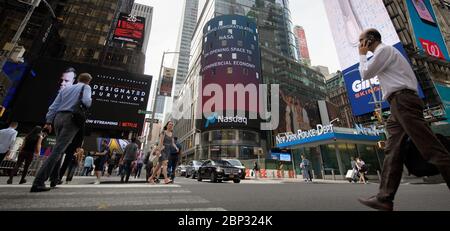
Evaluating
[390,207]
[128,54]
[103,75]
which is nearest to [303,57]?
[128,54]

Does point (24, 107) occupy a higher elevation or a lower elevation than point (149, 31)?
lower

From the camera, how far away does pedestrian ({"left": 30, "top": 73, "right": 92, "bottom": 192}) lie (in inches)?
132

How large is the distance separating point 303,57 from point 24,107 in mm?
110077

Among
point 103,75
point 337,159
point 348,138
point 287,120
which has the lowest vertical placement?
point 337,159

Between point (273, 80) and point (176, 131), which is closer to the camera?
point (273, 80)

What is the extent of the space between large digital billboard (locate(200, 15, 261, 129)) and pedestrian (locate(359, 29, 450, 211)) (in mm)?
41351

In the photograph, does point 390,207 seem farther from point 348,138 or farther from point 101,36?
point 101,36

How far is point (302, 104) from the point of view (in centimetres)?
5659

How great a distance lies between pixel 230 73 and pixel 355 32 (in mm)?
23429

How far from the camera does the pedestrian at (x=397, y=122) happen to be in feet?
6.41

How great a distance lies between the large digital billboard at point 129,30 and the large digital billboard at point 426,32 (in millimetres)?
36770

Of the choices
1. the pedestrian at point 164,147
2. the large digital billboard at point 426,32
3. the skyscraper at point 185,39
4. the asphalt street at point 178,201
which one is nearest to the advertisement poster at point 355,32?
the large digital billboard at point 426,32

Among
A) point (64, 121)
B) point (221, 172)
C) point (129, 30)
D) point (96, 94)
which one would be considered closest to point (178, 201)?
point (64, 121)

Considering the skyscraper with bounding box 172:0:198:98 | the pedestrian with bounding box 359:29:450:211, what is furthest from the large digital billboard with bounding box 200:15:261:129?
the skyscraper with bounding box 172:0:198:98
